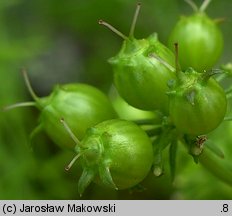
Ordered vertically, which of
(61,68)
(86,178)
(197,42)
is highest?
(61,68)

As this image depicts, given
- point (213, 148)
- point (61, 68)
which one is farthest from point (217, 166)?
point (61, 68)

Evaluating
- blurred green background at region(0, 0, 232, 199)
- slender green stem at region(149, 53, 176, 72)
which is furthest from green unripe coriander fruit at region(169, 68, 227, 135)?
blurred green background at region(0, 0, 232, 199)

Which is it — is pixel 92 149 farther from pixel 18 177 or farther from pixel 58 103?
pixel 18 177

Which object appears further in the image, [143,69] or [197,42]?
[197,42]

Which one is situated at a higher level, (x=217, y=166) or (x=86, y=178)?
(x=217, y=166)

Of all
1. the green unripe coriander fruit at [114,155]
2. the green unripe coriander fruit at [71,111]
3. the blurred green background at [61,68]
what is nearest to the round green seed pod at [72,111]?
the green unripe coriander fruit at [71,111]

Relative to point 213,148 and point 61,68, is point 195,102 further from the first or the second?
point 61,68

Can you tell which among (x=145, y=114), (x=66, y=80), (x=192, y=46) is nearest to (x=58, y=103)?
(x=192, y=46)

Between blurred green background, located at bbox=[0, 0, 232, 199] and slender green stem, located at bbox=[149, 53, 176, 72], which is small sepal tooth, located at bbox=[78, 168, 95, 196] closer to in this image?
slender green stem, located at bbox=[149, 53, 176, 72]
